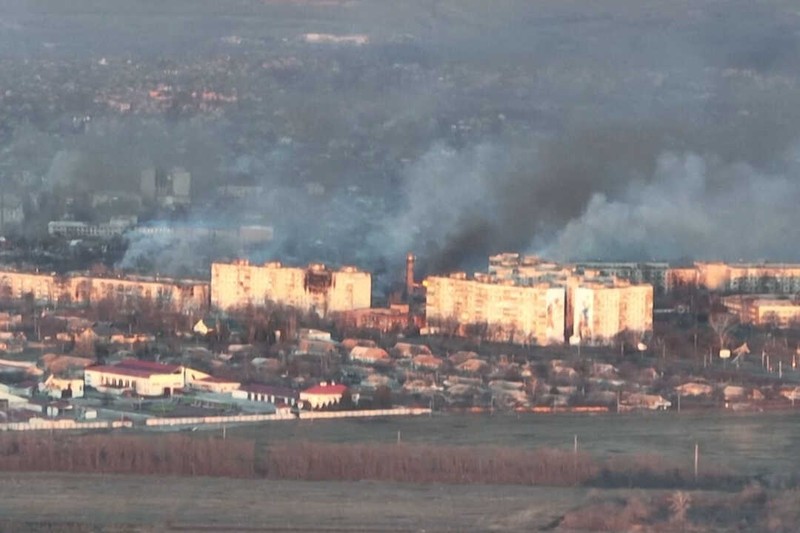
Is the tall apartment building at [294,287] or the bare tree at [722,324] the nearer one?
the bare tree at [722,324]

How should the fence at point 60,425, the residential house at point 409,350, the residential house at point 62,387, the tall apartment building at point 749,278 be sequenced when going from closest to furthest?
the fence at point 60,425 < the residential house at point 62,387 < the residential house at point 409,350 < the tall apartment building at point 749,278

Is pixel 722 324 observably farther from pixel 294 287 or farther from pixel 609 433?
pixel 609 433

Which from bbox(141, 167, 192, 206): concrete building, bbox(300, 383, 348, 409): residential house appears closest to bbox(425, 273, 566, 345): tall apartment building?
bbox(300, 383, 348, 409): residential house

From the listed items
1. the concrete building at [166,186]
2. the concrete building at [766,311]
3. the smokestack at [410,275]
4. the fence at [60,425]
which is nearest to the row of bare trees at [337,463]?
the fence at [60,425]

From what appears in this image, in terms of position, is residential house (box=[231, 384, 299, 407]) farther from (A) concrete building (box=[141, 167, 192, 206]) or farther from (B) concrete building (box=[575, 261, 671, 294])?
(A) concrete building (box=[141, 167, 192, 206])

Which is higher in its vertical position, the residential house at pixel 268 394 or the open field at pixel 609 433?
the residential house at pixel 268 394

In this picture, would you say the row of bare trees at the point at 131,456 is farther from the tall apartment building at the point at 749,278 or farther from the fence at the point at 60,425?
the tall apartment building at the point at 749,278
